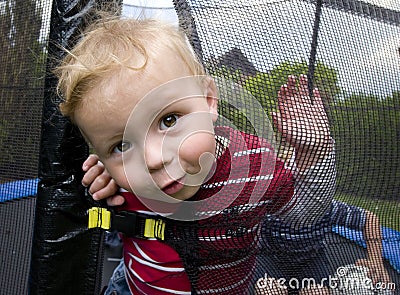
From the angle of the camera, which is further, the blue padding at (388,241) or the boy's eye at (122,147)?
the blue padding at (388,241)

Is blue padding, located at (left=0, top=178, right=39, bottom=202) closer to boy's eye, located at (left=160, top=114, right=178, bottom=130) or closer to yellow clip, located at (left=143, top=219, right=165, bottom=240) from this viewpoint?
yellow clip, located at (left=143, top=219, right=165, bottom=240)

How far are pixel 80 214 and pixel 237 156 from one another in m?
0.41

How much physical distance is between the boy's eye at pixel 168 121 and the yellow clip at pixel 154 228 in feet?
0.72

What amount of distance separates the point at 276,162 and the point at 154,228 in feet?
0.81

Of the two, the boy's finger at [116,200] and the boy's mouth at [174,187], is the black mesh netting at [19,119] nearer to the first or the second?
the boy's finger at [116,200]

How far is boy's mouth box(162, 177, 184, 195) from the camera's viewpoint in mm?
677

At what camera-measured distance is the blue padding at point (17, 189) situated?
3.92ft

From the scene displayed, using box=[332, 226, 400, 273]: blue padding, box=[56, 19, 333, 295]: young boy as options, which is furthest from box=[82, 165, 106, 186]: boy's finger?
box=[332, 226, 400, 273]: blue padding

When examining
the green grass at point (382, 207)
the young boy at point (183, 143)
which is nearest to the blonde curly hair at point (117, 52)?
the young boy at point (183, 143)

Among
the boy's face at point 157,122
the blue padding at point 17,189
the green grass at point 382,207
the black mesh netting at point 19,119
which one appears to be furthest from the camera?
the blue padding at point 17,189

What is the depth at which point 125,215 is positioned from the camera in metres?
0.84

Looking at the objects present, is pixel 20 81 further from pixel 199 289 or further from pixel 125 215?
pixel 199 289

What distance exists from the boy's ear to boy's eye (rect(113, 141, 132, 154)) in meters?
0.13

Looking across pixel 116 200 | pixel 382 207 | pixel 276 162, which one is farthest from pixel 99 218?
pixel 382 207
